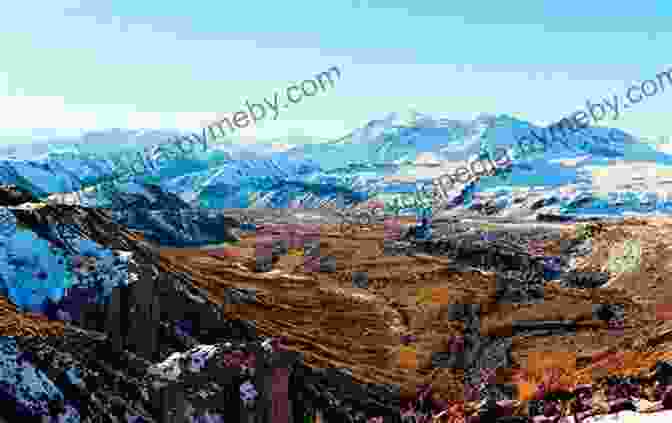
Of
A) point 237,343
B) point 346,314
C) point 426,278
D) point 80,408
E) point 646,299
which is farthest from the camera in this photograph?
point 426,278

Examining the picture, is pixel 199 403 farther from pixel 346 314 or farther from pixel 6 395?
pixel 346 314

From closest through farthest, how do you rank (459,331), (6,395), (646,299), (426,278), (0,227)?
(6,395) < (0,227) < (459,331) < (646,299) < (426,278)

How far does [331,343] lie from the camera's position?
114 meters

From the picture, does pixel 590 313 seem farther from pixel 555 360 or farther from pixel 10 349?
pixel 10 349

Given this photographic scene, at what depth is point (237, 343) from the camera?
42.1 metres

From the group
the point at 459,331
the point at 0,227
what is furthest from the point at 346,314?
the point at 0,227

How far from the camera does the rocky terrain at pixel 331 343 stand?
121 ft

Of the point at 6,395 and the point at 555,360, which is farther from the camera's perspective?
the point at 555,360

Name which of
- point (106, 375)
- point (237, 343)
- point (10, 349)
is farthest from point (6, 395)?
point (237, 343)

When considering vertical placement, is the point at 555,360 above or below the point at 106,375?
below

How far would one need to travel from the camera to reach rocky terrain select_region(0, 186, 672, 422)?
36.8 meters

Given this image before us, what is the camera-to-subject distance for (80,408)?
3547 cm

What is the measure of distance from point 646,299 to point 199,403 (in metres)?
144

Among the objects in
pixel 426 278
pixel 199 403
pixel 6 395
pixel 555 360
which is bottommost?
pixel 426 278
